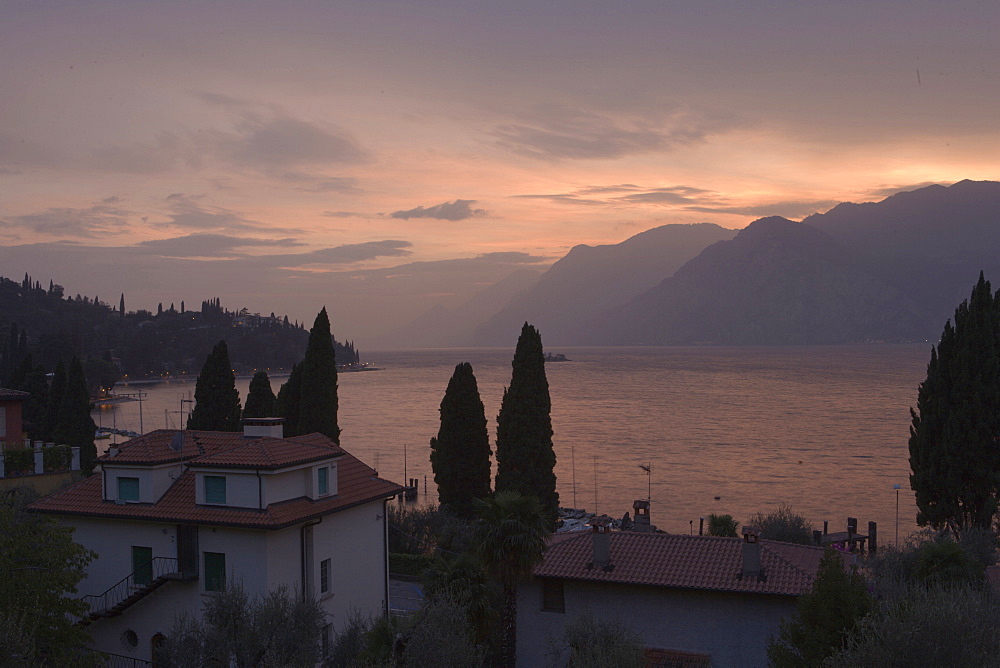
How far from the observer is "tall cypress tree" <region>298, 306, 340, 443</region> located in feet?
150

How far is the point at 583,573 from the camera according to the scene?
22516mm

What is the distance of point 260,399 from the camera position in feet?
159

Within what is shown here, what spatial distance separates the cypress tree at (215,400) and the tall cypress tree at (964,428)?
1436 inches

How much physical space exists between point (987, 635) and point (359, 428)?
113548mm

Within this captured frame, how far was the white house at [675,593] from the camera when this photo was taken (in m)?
21.0

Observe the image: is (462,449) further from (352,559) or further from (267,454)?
(267,454)

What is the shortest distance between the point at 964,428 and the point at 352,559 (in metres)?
23.9

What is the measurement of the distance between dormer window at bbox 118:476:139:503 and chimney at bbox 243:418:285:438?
334cm

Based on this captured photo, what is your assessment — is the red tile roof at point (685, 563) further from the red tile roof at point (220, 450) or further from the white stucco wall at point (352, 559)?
the red tile roof at point (220, 450)

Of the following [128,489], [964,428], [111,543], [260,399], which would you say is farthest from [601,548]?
[260,399]

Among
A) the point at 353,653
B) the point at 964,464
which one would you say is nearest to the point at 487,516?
the point at 353,653

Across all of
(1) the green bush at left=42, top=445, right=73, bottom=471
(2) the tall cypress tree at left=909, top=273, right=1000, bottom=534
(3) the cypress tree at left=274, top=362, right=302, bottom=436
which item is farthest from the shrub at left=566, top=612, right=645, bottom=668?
(3) the cypress tree at left=274, top=362, right=302, bottom=436

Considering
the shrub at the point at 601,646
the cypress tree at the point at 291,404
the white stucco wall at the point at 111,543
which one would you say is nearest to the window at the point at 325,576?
the white stucco wall at the point at 111,543

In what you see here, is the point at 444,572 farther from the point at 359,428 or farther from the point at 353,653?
the point at 359,428
